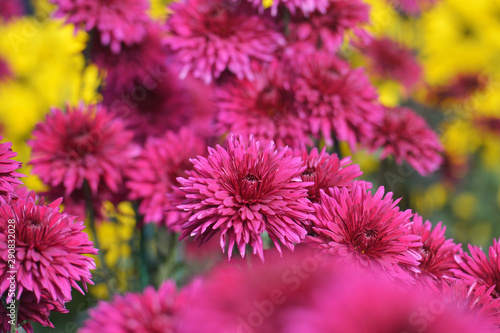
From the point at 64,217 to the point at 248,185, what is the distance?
0.15 meters

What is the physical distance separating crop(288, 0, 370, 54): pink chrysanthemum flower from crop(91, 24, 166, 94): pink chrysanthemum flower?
0.72 ft

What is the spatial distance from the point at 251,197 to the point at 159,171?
0.27 m

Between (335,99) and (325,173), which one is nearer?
(325,173)

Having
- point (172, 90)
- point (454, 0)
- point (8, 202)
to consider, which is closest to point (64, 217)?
point (8, 202)

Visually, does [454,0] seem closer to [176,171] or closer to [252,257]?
[176,171]

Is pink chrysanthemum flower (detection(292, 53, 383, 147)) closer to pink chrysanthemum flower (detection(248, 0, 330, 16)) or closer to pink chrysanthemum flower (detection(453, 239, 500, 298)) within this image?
pink chrysanthemum flower (detection(248, 0, 330, 16))

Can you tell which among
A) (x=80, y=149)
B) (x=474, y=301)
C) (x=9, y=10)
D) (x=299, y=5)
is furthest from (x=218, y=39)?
(x=9, y=10)

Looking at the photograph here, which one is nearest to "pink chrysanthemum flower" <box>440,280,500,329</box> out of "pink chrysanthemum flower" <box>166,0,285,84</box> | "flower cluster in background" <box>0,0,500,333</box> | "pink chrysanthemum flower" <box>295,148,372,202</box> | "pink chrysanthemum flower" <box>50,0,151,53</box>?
"flower cluster in background" <box>0,0,500,333</box>

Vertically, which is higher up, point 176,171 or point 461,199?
point 176,171

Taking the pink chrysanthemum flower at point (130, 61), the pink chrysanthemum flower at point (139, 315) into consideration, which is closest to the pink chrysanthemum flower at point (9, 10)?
the pink chrysanthemum flower at point (130, 61)

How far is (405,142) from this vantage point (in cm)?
70

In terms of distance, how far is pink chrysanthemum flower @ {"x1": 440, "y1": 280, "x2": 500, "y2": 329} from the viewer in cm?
39

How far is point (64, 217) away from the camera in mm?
433

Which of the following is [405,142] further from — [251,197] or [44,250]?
[44,250]
